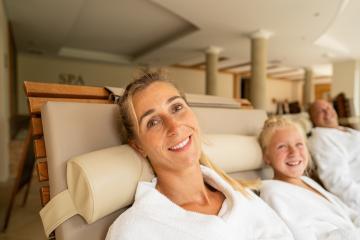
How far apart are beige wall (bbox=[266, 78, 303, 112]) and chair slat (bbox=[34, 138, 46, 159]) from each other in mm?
13286

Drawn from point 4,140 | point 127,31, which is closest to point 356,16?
point 127,31

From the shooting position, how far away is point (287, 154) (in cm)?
132

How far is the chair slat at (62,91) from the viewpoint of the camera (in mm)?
952

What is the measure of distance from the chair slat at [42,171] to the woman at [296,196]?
2.78 ft

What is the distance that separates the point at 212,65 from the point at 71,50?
4.22m

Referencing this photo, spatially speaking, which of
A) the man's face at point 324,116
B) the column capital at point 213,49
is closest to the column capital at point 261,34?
the column capital at point 213,49

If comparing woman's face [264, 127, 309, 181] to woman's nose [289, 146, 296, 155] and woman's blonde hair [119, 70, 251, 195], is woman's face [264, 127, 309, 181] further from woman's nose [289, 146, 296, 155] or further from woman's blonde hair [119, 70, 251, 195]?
woman's blonde hair [119, 70, 251, 195]

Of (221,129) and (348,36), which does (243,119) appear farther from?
(348,36)

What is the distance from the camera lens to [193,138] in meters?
0.88

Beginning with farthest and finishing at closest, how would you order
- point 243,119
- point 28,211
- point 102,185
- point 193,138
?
point 28,211, point 243,119, point 193,138, point 102,185

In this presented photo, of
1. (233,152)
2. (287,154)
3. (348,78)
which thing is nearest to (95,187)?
(233,152)

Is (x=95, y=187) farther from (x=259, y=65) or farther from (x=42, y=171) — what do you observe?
(x=259, y=65)

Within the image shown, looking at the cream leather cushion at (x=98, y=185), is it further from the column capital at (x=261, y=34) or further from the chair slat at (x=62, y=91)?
the column capital at (x=261, y=34)

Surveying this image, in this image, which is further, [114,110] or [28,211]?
[28,211]
